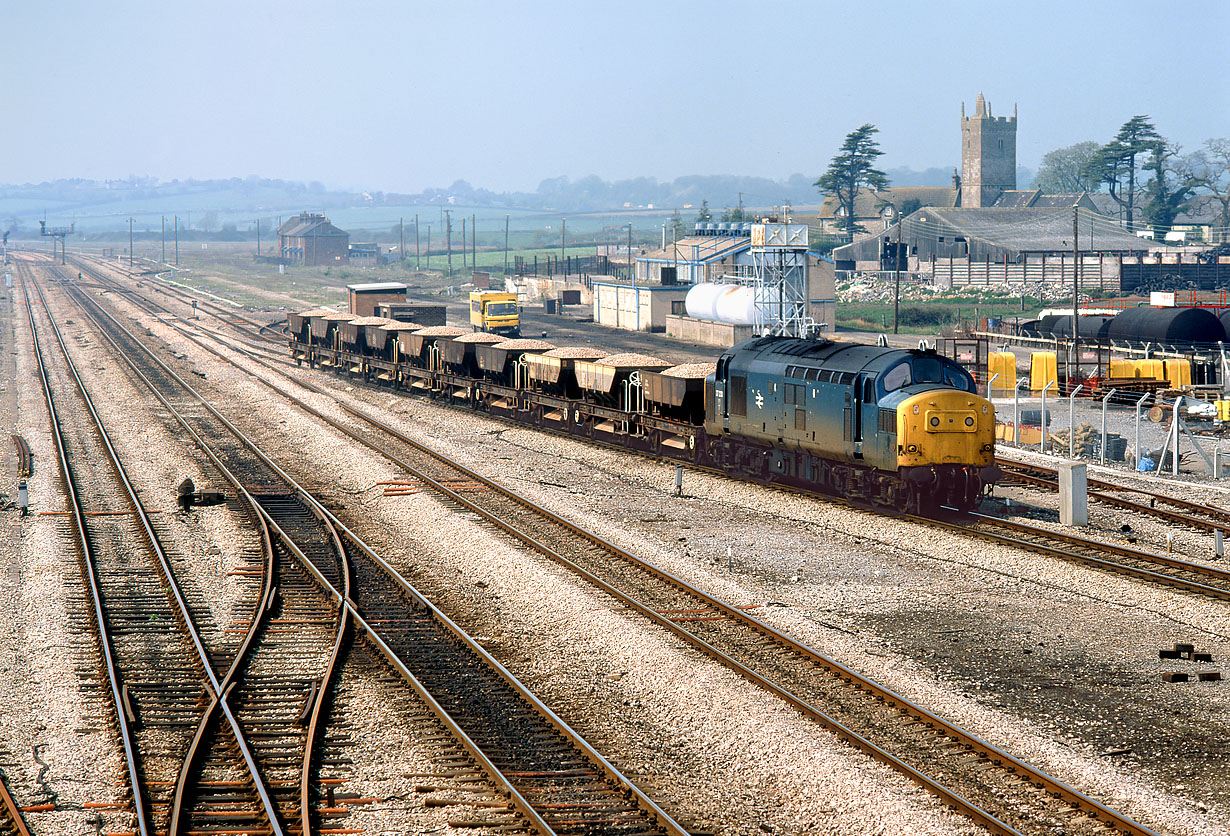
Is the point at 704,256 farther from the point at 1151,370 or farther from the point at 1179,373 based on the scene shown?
the point at 1179,373

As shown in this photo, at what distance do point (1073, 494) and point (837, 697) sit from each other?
40.5ft

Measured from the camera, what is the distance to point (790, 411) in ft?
94.7

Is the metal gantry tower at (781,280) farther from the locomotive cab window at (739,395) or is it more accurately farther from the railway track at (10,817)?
the railway track at (10,817)

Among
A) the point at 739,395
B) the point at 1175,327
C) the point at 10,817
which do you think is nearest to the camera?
the point at 10,817

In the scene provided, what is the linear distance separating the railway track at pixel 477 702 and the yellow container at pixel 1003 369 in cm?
3144

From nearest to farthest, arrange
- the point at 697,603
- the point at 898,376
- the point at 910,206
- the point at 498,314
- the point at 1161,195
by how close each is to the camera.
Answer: the point at 697,603 < the point at 898,376 < the point at 498,314 < the point at 1161,195 < the point at 910,206

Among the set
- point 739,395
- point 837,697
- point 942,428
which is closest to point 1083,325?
point 739,395

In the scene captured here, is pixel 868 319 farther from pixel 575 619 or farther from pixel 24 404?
pixel 575 619

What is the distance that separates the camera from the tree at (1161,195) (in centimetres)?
15850

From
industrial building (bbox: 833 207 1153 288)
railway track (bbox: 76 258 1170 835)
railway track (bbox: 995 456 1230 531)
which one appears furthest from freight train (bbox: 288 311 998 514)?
industrial building (bbox: 833 207 1153 288)

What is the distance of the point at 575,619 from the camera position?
19.5 metres

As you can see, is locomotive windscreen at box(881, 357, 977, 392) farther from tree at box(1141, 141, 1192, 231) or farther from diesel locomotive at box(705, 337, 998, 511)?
tree at box(1141, 141, 1192, 231)

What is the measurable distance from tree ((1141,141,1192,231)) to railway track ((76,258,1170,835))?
153570mm

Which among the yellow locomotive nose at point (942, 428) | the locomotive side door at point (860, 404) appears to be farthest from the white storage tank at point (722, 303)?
the yellow locomotive nose at point (942, 428)
